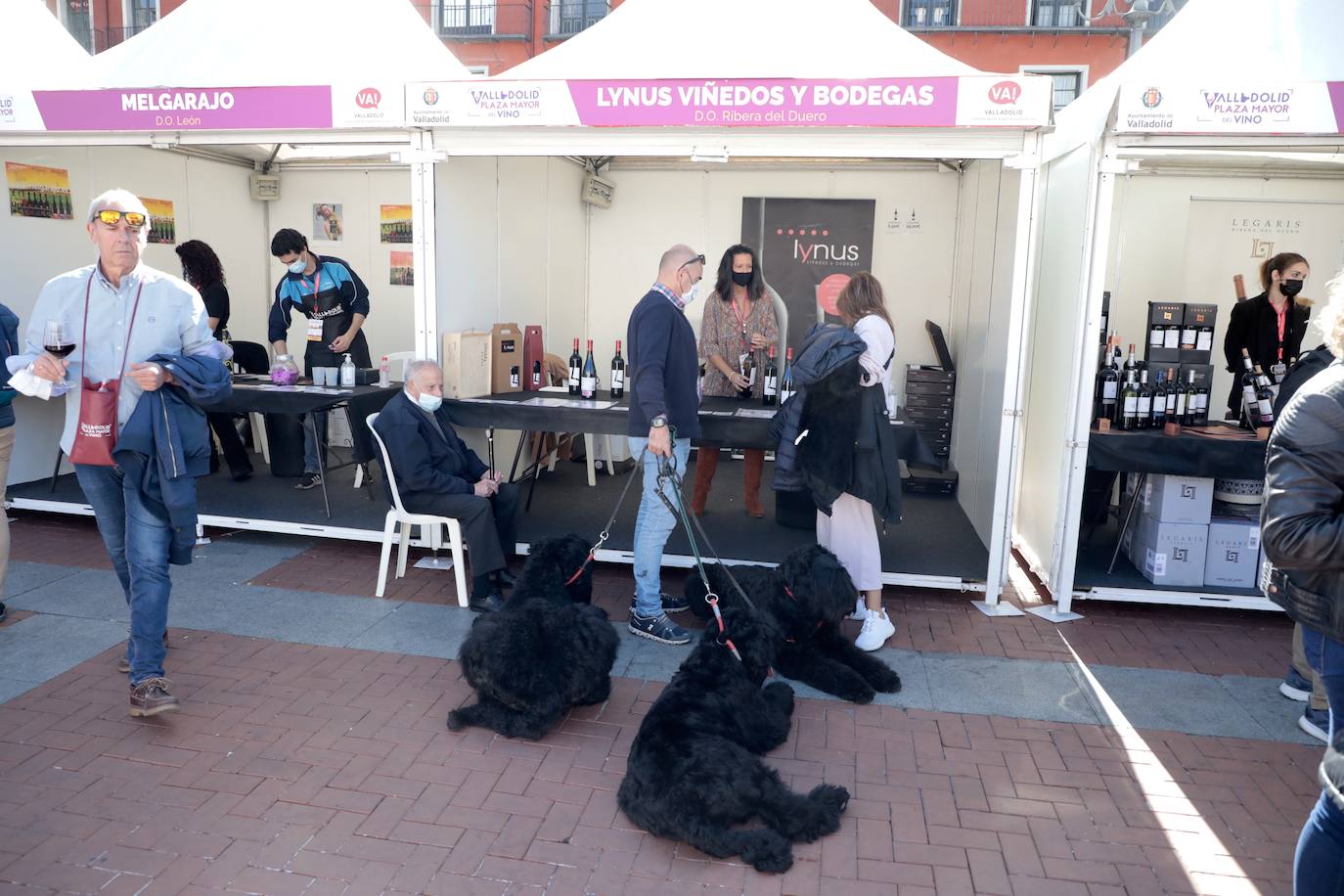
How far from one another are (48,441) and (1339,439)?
7.17 m

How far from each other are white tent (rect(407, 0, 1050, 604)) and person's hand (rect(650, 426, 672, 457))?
1391 millimetres

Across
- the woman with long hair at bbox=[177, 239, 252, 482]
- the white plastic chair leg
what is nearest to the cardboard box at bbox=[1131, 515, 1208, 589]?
the white plastic chair leg

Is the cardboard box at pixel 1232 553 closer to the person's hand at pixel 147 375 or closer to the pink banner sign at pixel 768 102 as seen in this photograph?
the pink banner sign at pixel 768 102

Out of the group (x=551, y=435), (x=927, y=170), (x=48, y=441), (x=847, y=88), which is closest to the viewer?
(x=847, y=88)

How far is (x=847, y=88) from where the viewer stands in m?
4.19

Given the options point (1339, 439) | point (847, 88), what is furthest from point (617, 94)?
point (1339, 439)

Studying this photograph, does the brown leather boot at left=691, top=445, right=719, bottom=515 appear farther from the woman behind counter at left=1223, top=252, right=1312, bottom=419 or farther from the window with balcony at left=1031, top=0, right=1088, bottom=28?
the window with balcony at left=1031, top=0, right=1088, bottom=28

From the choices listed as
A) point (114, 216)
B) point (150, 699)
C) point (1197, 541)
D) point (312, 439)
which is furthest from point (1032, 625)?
point (312, 439)

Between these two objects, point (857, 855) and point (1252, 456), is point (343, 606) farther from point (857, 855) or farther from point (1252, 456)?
point (1252, 456)

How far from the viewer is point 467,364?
5.24m

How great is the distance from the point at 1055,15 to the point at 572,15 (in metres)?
11.3

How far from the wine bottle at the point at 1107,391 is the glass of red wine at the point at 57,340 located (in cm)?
463

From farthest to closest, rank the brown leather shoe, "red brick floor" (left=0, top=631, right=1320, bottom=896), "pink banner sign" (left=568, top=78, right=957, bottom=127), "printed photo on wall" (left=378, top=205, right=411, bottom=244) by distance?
"printed photo on wall" (left=378, top=205, right=411, bottom=244) < "pink banner sign" (left=568, top=78, right=957, bottom=127) < the brown leather shoe < "red brick floor" (left=0, top=631, right=1320, bottom=896)

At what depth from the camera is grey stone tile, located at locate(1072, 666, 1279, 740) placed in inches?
137
